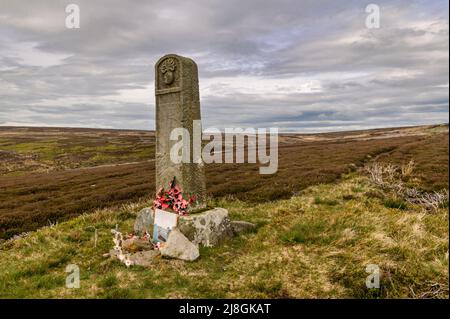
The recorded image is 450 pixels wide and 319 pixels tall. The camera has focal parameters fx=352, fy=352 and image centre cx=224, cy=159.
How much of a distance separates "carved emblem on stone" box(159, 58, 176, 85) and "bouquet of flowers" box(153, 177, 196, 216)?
3080mm

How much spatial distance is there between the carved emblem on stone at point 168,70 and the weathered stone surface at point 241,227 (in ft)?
14.9

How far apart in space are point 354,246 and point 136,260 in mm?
4794

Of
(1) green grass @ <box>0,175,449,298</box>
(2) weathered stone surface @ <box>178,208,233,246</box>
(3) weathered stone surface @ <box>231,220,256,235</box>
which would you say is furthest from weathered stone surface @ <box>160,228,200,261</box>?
(3) weathered stone surface @ <box>231,220,256,235</box>

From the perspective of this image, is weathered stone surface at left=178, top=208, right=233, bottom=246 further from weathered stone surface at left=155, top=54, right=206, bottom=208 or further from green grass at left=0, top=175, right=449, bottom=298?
weathered stone surface at left=155, top=54, right=206, bottom=208

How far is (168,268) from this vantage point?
734 cm

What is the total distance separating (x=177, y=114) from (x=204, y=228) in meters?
3.33

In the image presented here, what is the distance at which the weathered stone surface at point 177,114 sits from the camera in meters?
9.99

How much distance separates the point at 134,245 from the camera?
8836mm

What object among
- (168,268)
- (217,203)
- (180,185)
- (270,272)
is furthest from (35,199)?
(270,272)

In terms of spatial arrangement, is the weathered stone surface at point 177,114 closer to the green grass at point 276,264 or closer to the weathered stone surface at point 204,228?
the weathered stone surface at point 204,228

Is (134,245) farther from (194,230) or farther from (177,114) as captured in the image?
(177,114)

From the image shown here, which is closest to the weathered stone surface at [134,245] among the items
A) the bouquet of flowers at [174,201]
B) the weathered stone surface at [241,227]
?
the bouquet of flowers at [174,201]

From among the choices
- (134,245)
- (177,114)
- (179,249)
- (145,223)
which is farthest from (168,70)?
(179,249)
